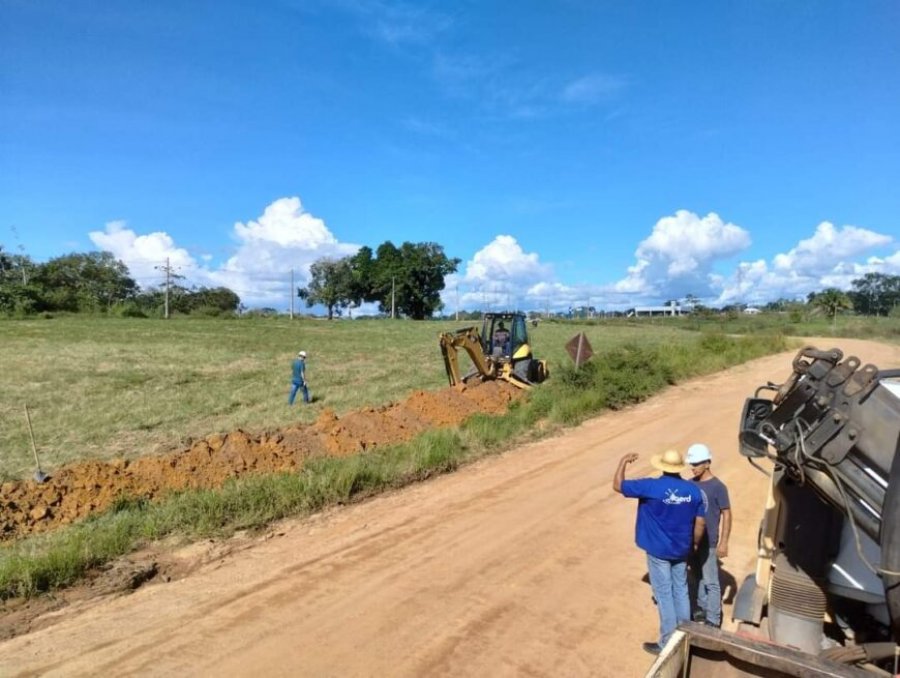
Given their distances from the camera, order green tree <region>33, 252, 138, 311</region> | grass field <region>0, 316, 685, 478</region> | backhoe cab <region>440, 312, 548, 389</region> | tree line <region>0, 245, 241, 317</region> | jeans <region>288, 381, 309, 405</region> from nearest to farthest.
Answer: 1. grass field <region>0, 316, 685, 478</region>
2. backhoe cab <region>440, 312, 548, 389</region>
3. jeans <region>288, 381, 309, 405</region>
4. tree line <region>0, 245, 241, 317</region>
5. green tree <region>33, 252, 138, 311</region>

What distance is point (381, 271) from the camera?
106 meters

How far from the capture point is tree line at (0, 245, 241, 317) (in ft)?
217

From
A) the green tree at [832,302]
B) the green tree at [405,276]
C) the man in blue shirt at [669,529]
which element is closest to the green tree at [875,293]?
the green tree at [832,302]

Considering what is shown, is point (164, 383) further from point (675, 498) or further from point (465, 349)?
point (675, 498)

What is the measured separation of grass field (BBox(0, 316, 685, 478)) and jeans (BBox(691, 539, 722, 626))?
1169 cm

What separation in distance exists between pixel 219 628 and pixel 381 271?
10156cm

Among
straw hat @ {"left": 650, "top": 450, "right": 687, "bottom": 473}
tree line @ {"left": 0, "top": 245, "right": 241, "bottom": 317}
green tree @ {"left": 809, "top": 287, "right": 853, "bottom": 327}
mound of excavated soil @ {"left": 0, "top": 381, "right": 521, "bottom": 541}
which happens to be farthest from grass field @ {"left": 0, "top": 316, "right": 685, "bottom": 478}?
green tree @ {"left": 809, "top": 287, "right": 853, "bottom": 327}

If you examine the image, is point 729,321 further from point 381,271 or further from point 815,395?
point 815,395

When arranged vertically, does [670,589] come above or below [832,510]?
below

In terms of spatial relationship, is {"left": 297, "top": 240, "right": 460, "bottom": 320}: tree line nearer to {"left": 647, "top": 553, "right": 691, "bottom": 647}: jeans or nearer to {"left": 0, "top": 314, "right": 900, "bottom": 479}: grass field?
{"left": 0, "top": 314, "right": 900, "bottom": 479}: grass field

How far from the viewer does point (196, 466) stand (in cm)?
1073

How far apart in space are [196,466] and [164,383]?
1485 centimetres

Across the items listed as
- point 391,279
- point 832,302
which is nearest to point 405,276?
point 391,279

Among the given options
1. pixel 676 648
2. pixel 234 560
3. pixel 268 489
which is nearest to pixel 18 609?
pixel 234 560
